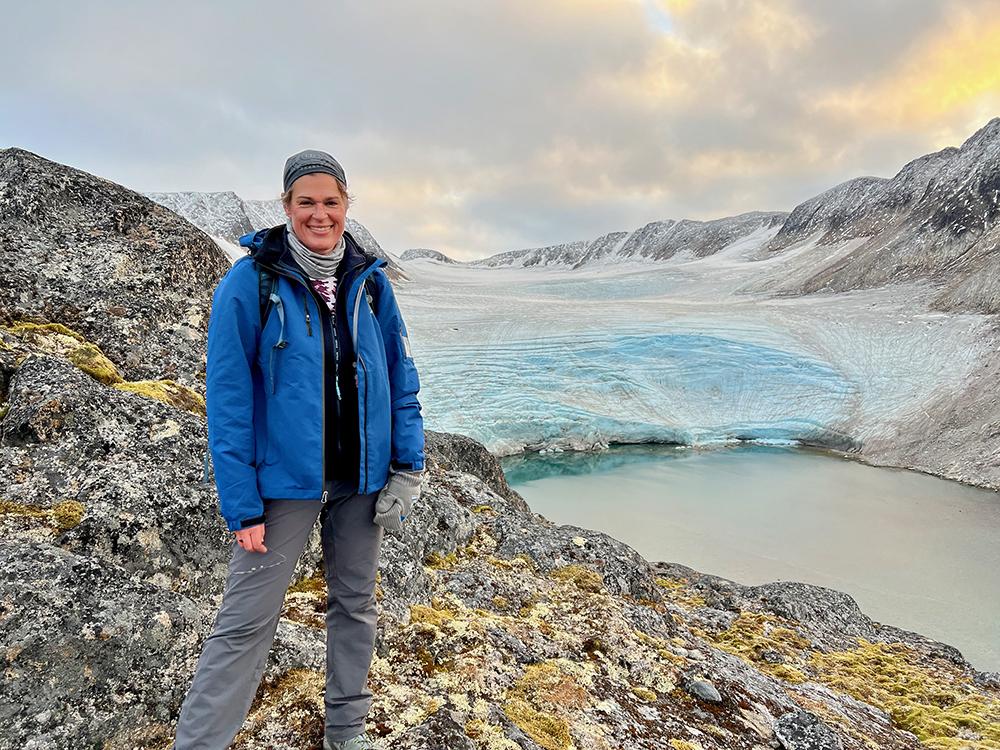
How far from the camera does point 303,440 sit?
2.14 meters

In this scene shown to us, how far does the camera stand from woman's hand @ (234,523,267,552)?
2066mm

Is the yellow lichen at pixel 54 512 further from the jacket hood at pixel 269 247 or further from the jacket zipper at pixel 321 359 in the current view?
the jacket hood at pixel 269 247

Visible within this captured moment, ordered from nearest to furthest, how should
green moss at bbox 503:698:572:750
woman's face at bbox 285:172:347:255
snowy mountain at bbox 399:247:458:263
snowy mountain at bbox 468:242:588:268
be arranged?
1. woman's face at bbox 285:172:347:255
2. green moss at bbox 503:698:572:750
3. snowy mountain at bbox 468:242:588:268
4. snowy mountain at bbox 399:247:458:263

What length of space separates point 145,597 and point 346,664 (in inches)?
41.5

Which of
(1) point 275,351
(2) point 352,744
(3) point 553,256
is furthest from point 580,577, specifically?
(3) point 553,256

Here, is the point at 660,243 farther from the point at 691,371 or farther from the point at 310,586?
the point at 310,586

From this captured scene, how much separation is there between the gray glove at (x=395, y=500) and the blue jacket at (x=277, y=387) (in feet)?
0.16

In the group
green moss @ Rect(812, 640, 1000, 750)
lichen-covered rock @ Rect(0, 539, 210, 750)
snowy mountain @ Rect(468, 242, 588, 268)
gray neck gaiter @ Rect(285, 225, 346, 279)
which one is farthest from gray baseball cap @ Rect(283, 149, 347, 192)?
snowy mountain @ Rect(468, 242, 588, 268)

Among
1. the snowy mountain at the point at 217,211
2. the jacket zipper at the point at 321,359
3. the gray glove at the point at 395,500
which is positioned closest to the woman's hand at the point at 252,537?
the jacket zipper at the point at 321,359

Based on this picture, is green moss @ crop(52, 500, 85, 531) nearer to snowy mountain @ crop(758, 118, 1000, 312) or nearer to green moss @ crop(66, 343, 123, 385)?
green moss @ crop(66, 343, 123, 385)

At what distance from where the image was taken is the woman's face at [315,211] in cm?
224

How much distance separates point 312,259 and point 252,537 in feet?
3.52

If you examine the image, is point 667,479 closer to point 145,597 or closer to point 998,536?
point 998,536

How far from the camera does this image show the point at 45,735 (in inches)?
82.4
